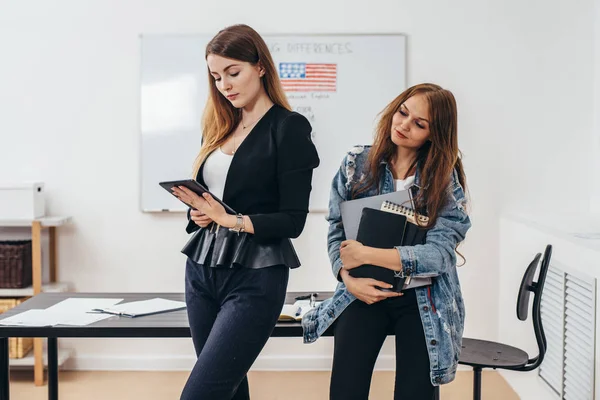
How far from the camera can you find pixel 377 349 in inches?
68.4

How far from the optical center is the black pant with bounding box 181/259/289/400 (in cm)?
155

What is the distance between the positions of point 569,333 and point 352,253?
123 cm

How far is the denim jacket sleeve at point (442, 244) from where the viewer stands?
1737mm

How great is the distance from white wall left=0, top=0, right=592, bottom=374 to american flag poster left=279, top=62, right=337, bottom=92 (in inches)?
7.7

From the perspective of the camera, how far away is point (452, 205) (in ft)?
5.93

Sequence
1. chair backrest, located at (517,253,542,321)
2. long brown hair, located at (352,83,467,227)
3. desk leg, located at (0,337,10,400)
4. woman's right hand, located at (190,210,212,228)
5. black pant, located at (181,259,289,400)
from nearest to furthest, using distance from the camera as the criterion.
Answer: black pant, located at (181,259,289,400), woman's right hand, located at (190,210,212,228), long brown hair, located at (352,83,467,227), desk leg, located at (0,337,10,400), chair backrest, located at (517,253,542,321)

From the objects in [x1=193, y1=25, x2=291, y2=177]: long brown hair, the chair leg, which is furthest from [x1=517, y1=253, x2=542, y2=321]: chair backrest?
[x1=193, y1=25, x2=291, y2=177]: long brown hair

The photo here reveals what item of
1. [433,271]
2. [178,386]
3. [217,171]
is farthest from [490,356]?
[178,386]

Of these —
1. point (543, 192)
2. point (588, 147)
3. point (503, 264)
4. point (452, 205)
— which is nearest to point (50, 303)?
Result: point (452, 205)

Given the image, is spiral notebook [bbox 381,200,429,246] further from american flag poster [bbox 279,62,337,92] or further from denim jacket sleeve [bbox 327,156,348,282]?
american flag poster [bbox 279,62,337,92]

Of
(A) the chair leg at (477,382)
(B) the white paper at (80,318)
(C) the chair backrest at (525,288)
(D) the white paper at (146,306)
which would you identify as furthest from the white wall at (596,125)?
(B) the white paper at (80,318)

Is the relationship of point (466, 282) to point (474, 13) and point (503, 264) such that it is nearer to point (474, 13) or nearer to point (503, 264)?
point (503, 264)

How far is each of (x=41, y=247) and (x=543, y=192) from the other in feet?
9.01

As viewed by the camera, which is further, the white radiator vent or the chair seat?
the white radiator vent
